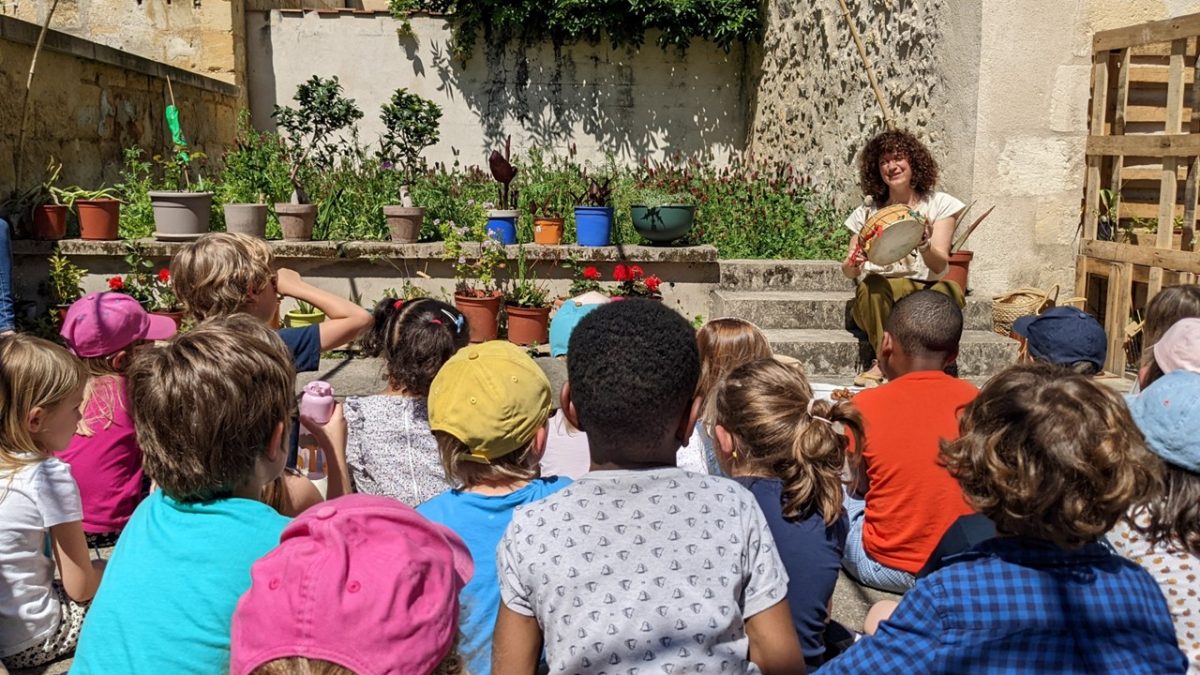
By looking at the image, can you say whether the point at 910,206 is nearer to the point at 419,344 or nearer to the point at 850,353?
the point at 850,353

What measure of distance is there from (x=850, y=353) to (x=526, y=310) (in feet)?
6.56

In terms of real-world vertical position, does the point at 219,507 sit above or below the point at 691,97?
below

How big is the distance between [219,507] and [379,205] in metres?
5.57

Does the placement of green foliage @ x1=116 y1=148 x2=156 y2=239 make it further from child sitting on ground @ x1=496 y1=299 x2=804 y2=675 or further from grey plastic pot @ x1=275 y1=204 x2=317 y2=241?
child sitting on ground @ x1=496 y1=299 x2=804 y2=675

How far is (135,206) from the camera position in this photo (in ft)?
21.0

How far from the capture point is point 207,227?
6246 mm

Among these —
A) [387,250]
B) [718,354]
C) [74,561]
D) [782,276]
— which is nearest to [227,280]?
[74,561]

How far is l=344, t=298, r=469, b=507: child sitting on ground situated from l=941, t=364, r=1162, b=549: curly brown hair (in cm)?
147

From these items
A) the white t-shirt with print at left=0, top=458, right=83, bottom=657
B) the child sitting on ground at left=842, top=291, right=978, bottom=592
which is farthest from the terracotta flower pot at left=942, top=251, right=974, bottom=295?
the white t-shirt with print at left=0, top=458, right=83, bottom=657

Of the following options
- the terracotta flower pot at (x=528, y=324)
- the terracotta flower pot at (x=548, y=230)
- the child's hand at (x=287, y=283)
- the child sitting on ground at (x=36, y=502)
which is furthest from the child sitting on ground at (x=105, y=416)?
the terracotta flower pot at (x=548, y=230)

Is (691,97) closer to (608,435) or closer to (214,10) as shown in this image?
(214,10)

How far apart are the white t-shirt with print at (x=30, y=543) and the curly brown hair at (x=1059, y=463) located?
2.03m

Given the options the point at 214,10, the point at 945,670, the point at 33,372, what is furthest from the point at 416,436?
the point at 214,10

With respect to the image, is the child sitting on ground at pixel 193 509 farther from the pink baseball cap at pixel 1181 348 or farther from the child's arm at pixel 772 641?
the pink baseball cap at pixel 1181 348
